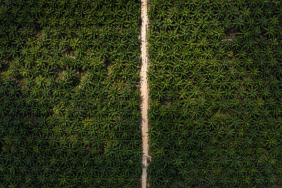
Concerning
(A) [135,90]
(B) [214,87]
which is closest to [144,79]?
(A) [135,90]

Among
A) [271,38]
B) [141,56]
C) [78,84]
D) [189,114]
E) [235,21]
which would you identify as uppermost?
[235,21]

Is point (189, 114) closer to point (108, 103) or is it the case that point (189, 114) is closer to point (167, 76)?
point (167, 76)

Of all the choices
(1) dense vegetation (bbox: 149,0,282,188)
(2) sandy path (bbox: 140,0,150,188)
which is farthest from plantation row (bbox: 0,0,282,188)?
(2) sandy path (bbox: 140,0,150,188)

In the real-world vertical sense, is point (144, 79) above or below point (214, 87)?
above

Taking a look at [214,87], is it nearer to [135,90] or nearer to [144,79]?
[144,79]

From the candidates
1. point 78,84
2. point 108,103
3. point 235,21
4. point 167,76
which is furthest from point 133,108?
point 235,21

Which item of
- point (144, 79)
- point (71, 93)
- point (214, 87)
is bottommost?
point (71, 93)
